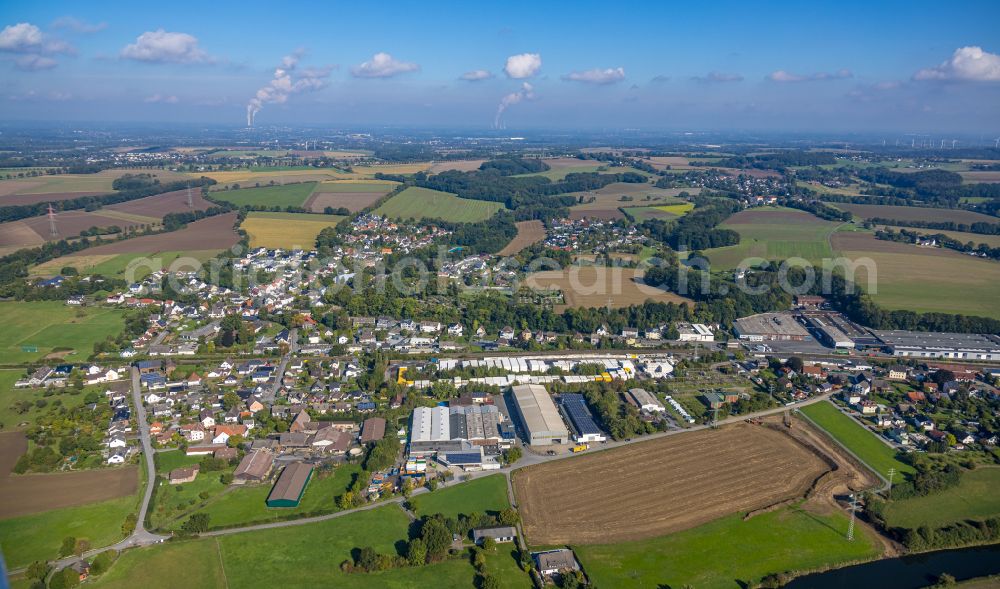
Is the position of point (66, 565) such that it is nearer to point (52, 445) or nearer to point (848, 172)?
point (52, 445)

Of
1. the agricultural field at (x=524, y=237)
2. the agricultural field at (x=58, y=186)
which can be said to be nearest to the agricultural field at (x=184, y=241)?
the agricultural field at (x=58, y=186)

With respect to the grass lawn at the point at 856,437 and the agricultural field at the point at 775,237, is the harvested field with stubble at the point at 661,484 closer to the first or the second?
the grass lawn at the point at 856,437

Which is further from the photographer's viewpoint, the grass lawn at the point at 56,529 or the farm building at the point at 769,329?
the farm building at the point at 769,329

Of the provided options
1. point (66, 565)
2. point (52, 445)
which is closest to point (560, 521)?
point (66, 565)

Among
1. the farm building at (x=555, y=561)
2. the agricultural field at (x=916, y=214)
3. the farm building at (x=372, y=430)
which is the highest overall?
the agricultural field at (x=916, y=214)

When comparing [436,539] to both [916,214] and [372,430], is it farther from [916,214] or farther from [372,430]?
[916,214]

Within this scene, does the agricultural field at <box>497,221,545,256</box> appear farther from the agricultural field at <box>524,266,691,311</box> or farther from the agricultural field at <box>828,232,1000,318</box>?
the agricultural field at <box>828,232,1000,318</box>

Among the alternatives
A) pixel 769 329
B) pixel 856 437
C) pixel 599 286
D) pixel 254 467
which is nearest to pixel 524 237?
pixel 599 286
